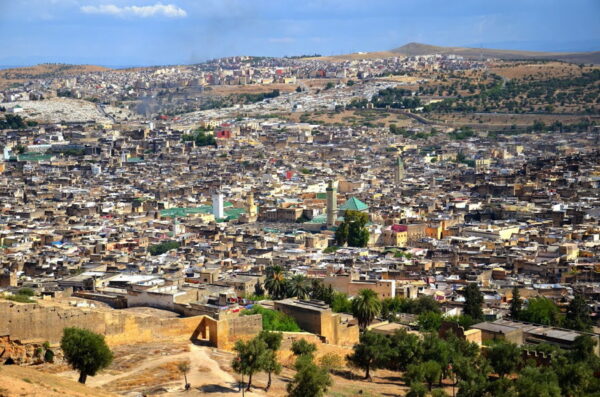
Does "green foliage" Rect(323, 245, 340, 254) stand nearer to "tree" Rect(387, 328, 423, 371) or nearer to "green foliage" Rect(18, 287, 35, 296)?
"tree" Rect(387, 328, 423, 371)

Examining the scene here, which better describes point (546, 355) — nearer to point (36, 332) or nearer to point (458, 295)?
point (458, 295)

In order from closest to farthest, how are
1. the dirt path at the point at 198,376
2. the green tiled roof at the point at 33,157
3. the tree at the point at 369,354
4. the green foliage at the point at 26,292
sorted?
the dirt path at the point at 198,376 → the tree at the point at 369,354 → the green foliage at the point at 26,292 → the green tiled roof at the point at 33,157

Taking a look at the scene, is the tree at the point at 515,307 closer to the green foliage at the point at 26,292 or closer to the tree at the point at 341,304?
the tree at the point at 341,304

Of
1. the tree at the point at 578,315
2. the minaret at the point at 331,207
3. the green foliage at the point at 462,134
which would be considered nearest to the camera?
the tree at the point at 578,315

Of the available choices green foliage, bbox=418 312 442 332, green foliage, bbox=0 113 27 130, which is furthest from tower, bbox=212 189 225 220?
green foliage, bbox=0 113 27 130

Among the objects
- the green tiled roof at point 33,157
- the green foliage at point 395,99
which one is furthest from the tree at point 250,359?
the green foliage at point 395,99

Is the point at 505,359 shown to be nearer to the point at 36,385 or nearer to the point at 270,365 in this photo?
the point at 270,365

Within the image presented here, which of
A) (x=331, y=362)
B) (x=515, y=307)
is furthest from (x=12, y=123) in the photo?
(x=331, y=362)

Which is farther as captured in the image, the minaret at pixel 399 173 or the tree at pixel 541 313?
the minaret at pixel 399 173
